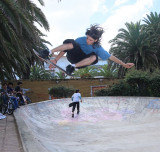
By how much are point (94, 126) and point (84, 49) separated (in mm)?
7903

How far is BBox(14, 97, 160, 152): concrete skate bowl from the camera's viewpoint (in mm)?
5070

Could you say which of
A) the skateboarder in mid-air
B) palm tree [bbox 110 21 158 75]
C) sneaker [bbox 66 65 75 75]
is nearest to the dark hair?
the skateboarder in mid-air

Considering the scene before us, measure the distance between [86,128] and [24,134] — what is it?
3714mm

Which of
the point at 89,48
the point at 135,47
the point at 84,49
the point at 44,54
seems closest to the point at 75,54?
the point at 84,49

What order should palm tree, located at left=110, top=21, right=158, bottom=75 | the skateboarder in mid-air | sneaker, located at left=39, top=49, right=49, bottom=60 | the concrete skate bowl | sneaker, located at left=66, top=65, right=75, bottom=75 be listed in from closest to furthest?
1. the concrete skate bowl
2. sneaker, located at left=39, top=49, right=49, bottom=60
3. the skateboarder in mid-air
4. sneaker, located at left=66, top=65, right=75, bottom=75
5. palm tree, located at left=110, top=21, right=158, bottom=75

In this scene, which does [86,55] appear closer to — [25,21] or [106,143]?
[25,21]

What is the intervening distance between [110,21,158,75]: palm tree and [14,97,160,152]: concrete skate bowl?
10.2m

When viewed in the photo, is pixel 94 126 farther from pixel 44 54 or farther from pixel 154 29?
pixel 154 29

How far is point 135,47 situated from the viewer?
23344 millimetres

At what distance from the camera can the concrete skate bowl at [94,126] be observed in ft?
16.6

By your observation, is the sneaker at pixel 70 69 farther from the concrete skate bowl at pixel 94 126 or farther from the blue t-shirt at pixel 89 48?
the concrete skate bowl at pixel 94 126

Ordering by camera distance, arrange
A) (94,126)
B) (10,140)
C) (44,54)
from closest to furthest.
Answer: (10,140) < (94,126) < (44,54)

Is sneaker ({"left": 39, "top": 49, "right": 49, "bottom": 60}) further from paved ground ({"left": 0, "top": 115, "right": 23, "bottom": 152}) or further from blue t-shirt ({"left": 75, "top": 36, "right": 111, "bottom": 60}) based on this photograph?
paved ground ({"left": 0, "top": 115, "right": 23, "bottom": 152})

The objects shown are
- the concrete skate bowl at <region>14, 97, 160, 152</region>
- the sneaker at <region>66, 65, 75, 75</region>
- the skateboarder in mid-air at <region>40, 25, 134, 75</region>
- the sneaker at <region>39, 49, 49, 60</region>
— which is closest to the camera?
the concrete skate bowl at <region>14, 97, 160, 152</region>
